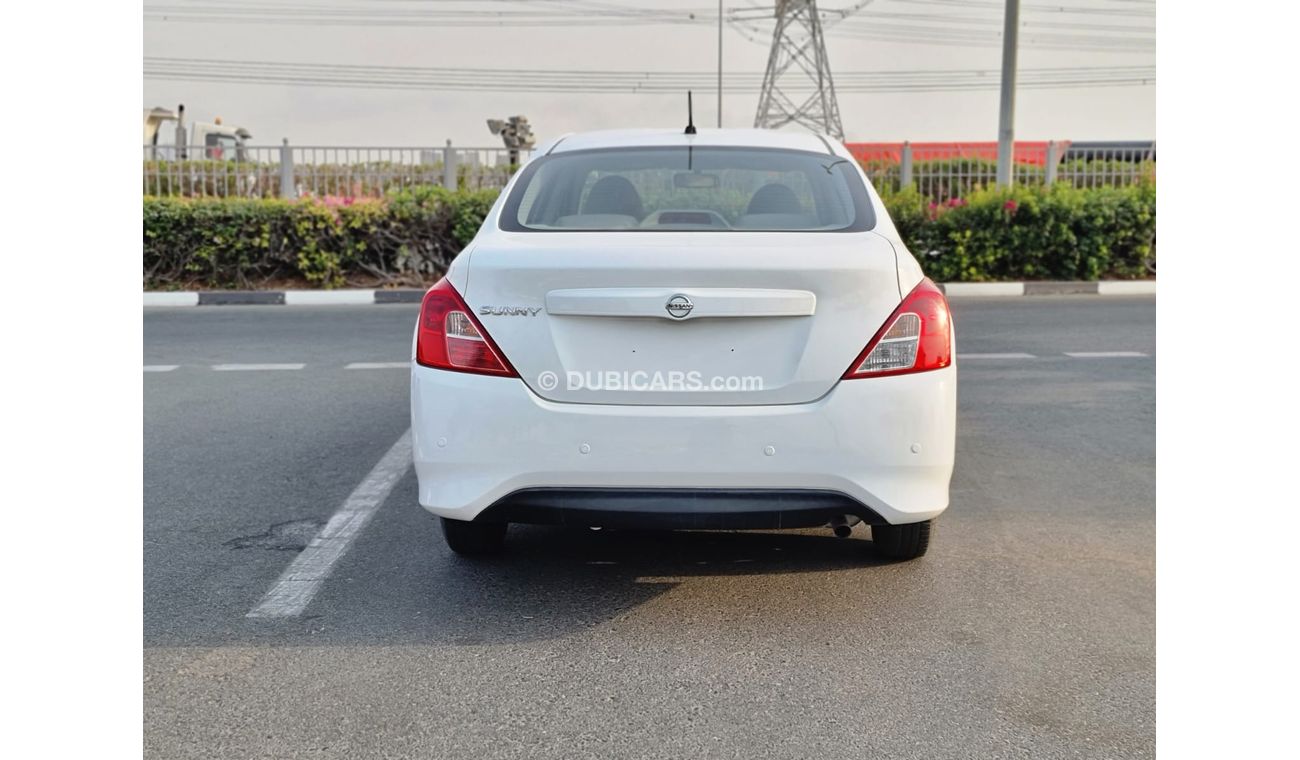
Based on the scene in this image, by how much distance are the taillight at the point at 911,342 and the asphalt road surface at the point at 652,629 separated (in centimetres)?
75

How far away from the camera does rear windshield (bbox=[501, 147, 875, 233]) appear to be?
13.0 feet

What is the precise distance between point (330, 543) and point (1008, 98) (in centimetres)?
1426

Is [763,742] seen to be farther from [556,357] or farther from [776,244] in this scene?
[776,244]

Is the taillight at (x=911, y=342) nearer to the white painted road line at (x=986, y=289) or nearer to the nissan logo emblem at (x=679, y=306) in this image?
the nissan logo emblem at (x=679, y=306)

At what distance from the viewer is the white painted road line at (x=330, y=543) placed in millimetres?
3605

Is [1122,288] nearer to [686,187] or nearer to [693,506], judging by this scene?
[686,187]

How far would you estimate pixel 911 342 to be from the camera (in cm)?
330

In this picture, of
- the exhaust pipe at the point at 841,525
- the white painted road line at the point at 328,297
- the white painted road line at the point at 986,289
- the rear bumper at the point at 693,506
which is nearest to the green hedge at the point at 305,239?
the white painted road line at the point at 328,297

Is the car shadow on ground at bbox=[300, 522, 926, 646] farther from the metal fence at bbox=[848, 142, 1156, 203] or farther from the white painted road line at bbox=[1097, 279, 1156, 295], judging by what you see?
the metal fence at bbox=[848, 142, 1156, 203]

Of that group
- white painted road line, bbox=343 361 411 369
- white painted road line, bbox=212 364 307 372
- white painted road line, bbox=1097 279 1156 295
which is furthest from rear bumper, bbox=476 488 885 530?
white painted road line, bbox=1097 279 1156 295

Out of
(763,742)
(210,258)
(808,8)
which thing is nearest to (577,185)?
(763,742)

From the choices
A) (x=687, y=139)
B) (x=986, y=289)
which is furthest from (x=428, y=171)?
(x=687, y=139)

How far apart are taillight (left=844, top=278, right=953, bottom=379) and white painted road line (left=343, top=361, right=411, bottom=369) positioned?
18.0ft
